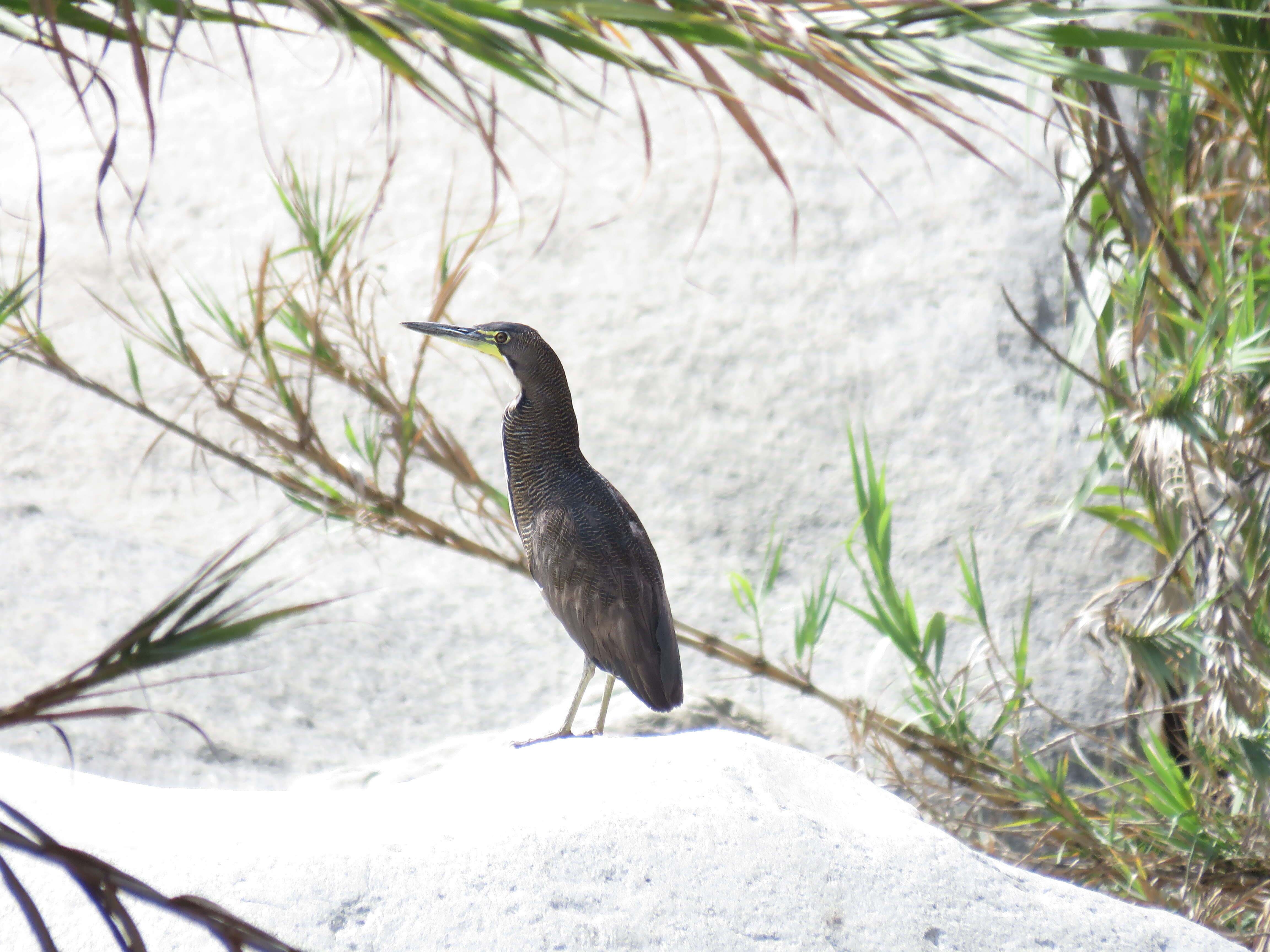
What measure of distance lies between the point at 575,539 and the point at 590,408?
270cm

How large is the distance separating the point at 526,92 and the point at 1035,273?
2.67 meters

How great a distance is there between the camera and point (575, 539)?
2.53m

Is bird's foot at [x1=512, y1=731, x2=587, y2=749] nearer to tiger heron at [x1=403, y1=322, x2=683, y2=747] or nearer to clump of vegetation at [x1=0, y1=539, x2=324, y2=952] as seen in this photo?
tiger heron at [x1=403, y1=322, x2=683, y2=747]

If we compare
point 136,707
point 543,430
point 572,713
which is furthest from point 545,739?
point 136,707

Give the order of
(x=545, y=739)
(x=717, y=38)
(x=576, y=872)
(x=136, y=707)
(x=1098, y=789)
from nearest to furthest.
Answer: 1. (x=136, y=707)
2. (x=717, y=38)
3. (x=576, y=872)
4. (x=545, y=739)
5. (x=1098, y=789)

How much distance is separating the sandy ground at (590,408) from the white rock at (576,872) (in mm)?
2190

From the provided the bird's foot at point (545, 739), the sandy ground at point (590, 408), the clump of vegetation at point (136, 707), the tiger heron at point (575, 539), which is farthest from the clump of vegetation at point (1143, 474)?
the clump of vegetation at point (136, 707)

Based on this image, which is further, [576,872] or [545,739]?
[545,739]

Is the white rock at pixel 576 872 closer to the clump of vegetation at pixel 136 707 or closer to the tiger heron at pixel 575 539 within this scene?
the tiger heron at pixel 575 539

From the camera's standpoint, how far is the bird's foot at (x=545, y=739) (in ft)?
7.55

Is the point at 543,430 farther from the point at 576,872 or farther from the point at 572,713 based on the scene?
the point at 576,872

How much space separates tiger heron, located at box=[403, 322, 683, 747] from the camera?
2449mm

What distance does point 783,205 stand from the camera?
5676 mm

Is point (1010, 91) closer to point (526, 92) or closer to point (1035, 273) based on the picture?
point (1035, 273)
